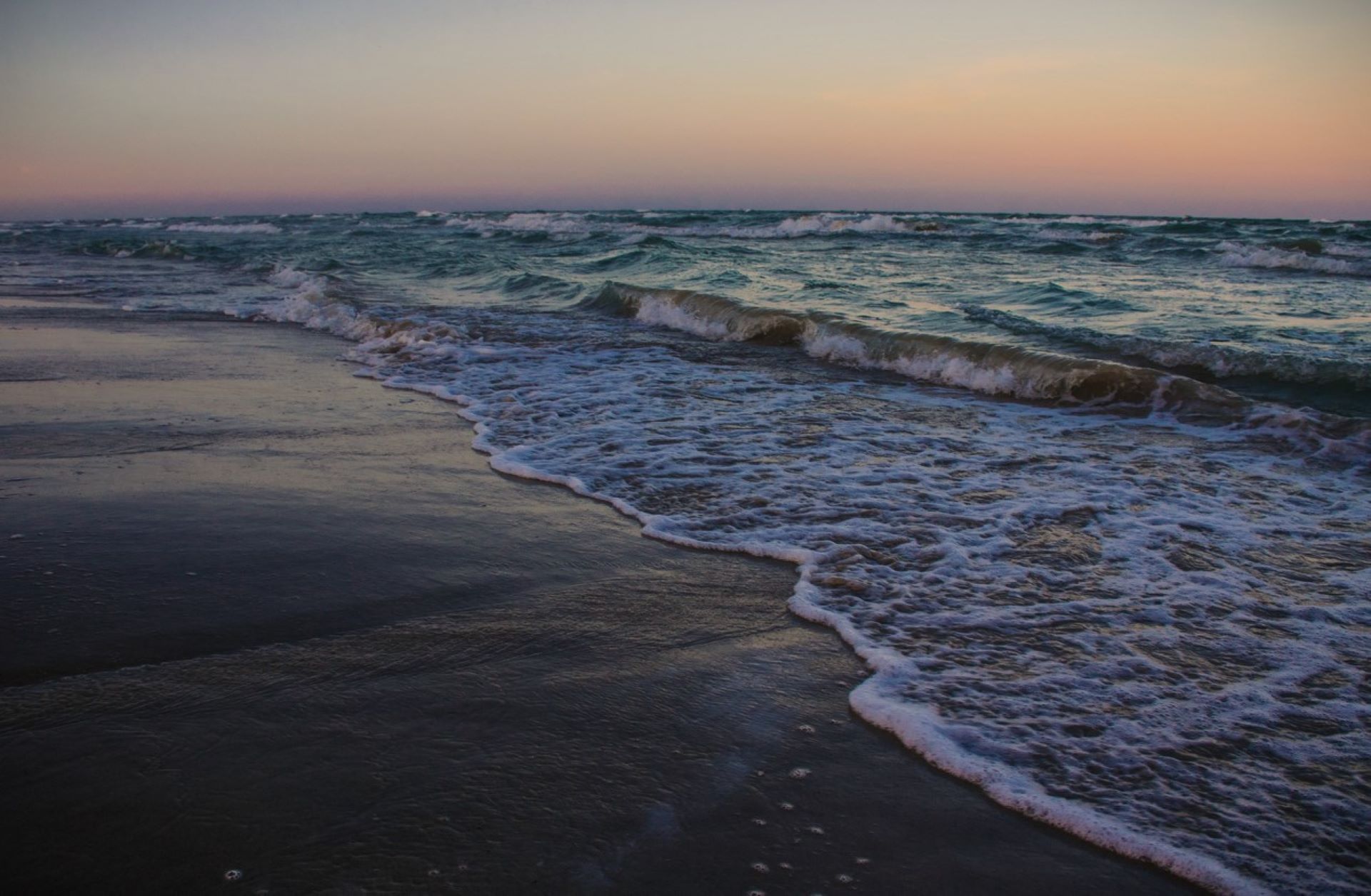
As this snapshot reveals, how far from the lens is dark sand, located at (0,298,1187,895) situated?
1914mm

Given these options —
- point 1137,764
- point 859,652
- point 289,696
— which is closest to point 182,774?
point 289,696

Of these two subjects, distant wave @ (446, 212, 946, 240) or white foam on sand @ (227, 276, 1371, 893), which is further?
distant wave @ (446, 212, 946, 240)

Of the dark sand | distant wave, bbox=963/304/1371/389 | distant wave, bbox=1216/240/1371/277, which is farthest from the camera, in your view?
distant wave, bbox=1216/240/1371/277

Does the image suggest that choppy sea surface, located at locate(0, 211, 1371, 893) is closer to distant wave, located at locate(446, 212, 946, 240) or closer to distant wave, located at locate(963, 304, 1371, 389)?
distant wave, located at locate(963, 304, 1371, 389)

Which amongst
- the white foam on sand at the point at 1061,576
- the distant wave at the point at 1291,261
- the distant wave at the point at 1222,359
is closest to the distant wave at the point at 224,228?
the distant wave at the point at 1291,261

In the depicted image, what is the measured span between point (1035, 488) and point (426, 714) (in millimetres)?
3566

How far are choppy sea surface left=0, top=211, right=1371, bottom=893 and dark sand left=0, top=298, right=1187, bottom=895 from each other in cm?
30

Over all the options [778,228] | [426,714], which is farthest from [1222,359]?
[778,228]

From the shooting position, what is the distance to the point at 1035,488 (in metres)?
4.82

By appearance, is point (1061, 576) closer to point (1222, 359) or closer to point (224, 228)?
point (1222, 359)

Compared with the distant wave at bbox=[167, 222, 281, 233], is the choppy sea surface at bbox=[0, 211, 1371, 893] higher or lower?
lower

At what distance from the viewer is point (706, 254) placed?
22.7 meters

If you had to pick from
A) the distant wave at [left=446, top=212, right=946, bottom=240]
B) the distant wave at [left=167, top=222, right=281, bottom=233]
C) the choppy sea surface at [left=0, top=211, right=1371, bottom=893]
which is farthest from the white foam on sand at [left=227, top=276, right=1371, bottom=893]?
the distant wave at [left=167, top=222, right=281, bottom=233]

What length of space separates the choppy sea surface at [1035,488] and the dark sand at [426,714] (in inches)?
11.8
